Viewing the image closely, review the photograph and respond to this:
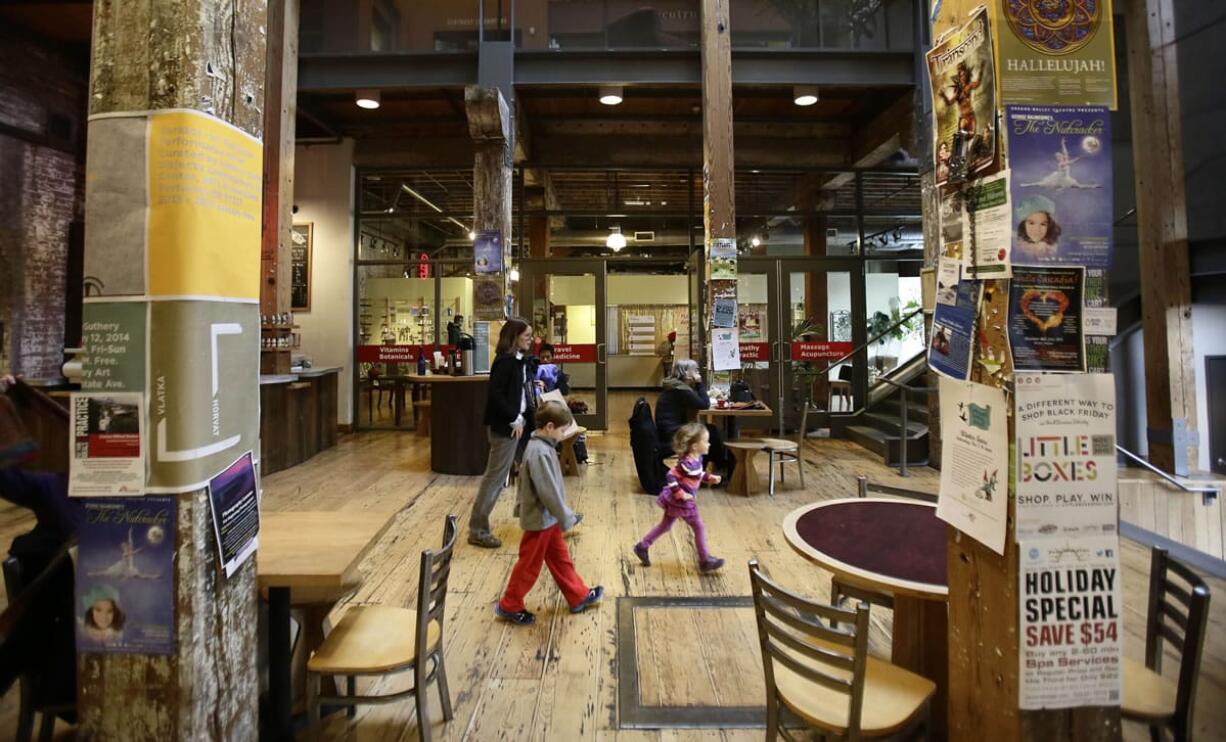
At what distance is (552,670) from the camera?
7.79ft

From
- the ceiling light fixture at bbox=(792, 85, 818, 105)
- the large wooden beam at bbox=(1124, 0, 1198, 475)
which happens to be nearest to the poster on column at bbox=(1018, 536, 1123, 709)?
the large wooden beam at bbox=(1124, 0, 1198, 475)

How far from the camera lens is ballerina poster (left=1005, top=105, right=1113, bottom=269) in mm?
1164

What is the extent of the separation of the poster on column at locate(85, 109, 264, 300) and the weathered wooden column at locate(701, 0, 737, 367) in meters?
4.37

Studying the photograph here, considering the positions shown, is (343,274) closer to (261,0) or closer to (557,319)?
(557,319)

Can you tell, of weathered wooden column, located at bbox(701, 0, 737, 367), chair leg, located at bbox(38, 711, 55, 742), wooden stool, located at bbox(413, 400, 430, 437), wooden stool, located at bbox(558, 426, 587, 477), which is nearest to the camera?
chair leg, located at bbox(38, 711, 55, 742)

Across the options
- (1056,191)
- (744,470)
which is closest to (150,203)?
(1056,191)

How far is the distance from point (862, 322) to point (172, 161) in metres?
8.25

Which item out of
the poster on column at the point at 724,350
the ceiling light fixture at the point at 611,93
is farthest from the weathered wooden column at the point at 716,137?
the ceiling light fixture at the point at 611,93

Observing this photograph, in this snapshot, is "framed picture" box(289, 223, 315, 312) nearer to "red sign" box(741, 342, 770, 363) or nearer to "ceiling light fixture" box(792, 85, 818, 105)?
"red sign" box(741, 342, 770, 363)

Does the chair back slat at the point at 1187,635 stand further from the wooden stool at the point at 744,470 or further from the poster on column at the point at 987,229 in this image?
the wooden stool at the point at 744,470

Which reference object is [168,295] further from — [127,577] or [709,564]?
[709,564]

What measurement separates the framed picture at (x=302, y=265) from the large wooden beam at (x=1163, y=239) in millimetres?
9967

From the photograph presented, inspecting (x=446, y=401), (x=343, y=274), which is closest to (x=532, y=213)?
(x=343, y=274)

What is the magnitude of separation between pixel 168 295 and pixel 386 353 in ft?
25.2
